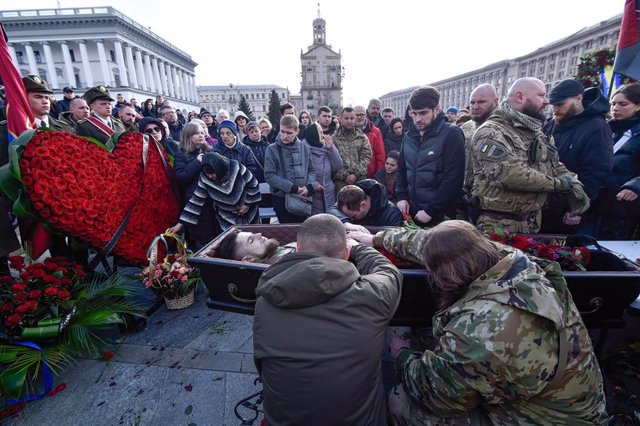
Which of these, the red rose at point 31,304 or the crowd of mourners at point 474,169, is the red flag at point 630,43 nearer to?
the crowd of mourners at point 474,169

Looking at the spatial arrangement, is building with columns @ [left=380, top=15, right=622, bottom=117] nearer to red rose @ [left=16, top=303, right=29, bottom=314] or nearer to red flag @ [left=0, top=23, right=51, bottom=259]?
red flag @ [left=0, top=23, right=51, bottom=259]

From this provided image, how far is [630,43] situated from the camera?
3898 mm

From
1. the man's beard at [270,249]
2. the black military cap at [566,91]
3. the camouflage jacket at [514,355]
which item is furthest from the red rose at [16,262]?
the black military cap at [566,91]

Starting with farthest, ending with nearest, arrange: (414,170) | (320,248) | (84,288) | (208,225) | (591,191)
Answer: (208,225)
(414,170)
(591,191)
(84,288)
(320,248)

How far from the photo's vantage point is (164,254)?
323cm

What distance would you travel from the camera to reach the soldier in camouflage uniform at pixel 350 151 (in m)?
4.85

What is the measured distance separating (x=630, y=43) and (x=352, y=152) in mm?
3766

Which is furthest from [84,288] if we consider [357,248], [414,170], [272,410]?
[414,170]

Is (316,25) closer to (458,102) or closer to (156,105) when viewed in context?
(458,102)

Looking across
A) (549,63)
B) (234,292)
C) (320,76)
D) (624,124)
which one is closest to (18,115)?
(234,292)

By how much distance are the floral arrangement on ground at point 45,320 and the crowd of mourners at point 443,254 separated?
79 centimetres

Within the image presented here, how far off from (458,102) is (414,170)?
8293 centimetres

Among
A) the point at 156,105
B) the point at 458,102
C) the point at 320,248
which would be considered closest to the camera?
the point at 320,248

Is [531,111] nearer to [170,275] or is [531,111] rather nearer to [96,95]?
[170,275]
